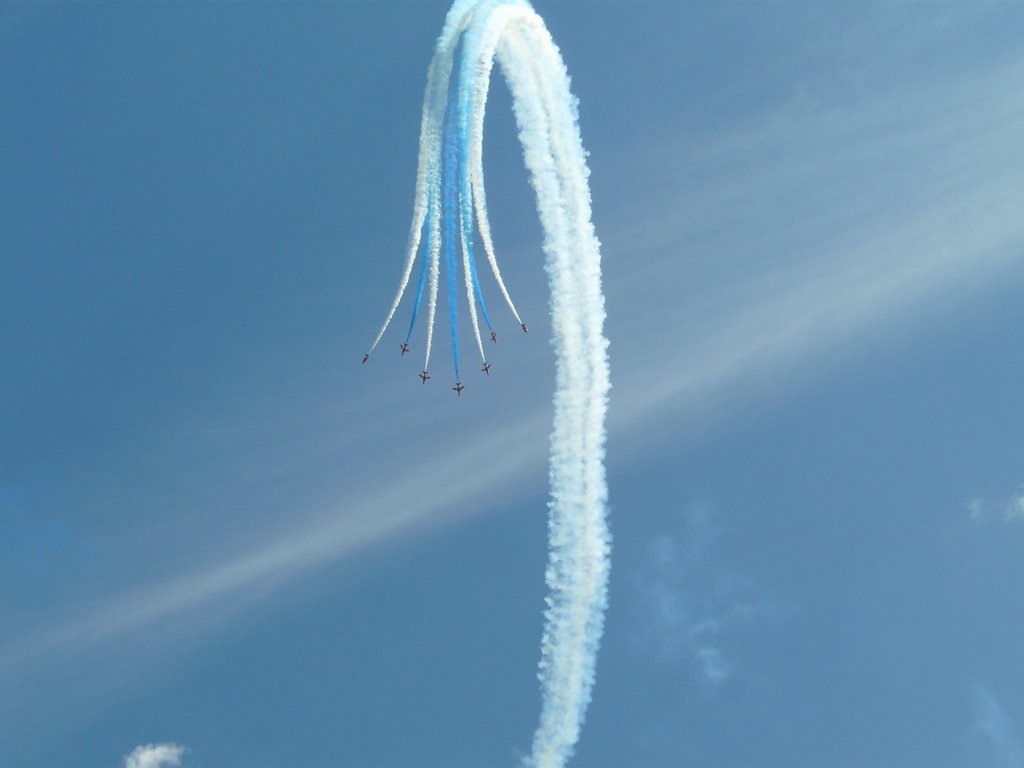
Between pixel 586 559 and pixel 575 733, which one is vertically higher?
pixel 586 559

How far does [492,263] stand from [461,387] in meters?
13.8

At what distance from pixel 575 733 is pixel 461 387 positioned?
23020mm

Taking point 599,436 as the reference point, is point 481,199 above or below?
above

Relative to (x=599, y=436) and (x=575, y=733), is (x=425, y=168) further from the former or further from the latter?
(x=575, y=733)

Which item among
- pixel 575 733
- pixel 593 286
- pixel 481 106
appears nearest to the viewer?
pixel 481 106

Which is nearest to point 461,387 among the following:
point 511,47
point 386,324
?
point 386,324

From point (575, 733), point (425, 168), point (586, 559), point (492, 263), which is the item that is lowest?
point (575, 733)

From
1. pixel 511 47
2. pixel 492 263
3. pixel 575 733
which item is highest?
pixel 511 47

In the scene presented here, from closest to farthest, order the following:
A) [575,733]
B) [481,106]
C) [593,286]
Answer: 1. [481,106]
2. [593,286]
3. [575,733]

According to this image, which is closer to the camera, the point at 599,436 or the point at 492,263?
the point at 492,263

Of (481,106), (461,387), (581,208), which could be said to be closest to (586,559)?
(461,387)

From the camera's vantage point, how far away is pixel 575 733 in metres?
82.6

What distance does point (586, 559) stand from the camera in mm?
79875

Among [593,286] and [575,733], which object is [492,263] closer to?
[593,286]
